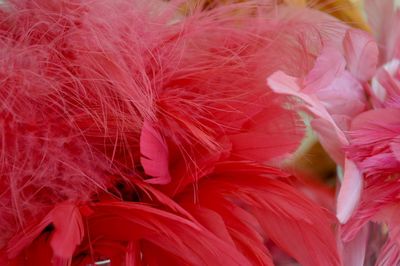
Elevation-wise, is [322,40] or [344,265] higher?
[322,40]

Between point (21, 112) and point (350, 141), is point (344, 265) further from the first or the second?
point (21, 112)

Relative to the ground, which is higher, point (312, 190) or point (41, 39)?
point (41, 39)

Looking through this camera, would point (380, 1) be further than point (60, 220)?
Yes

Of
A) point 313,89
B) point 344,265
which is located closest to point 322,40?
point 313,89

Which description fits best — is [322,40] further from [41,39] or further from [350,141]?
[41,39]

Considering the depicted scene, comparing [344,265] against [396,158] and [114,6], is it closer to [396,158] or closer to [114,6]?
[396,158]

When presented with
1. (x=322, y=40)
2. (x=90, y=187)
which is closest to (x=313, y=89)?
(x=322, y=40)
